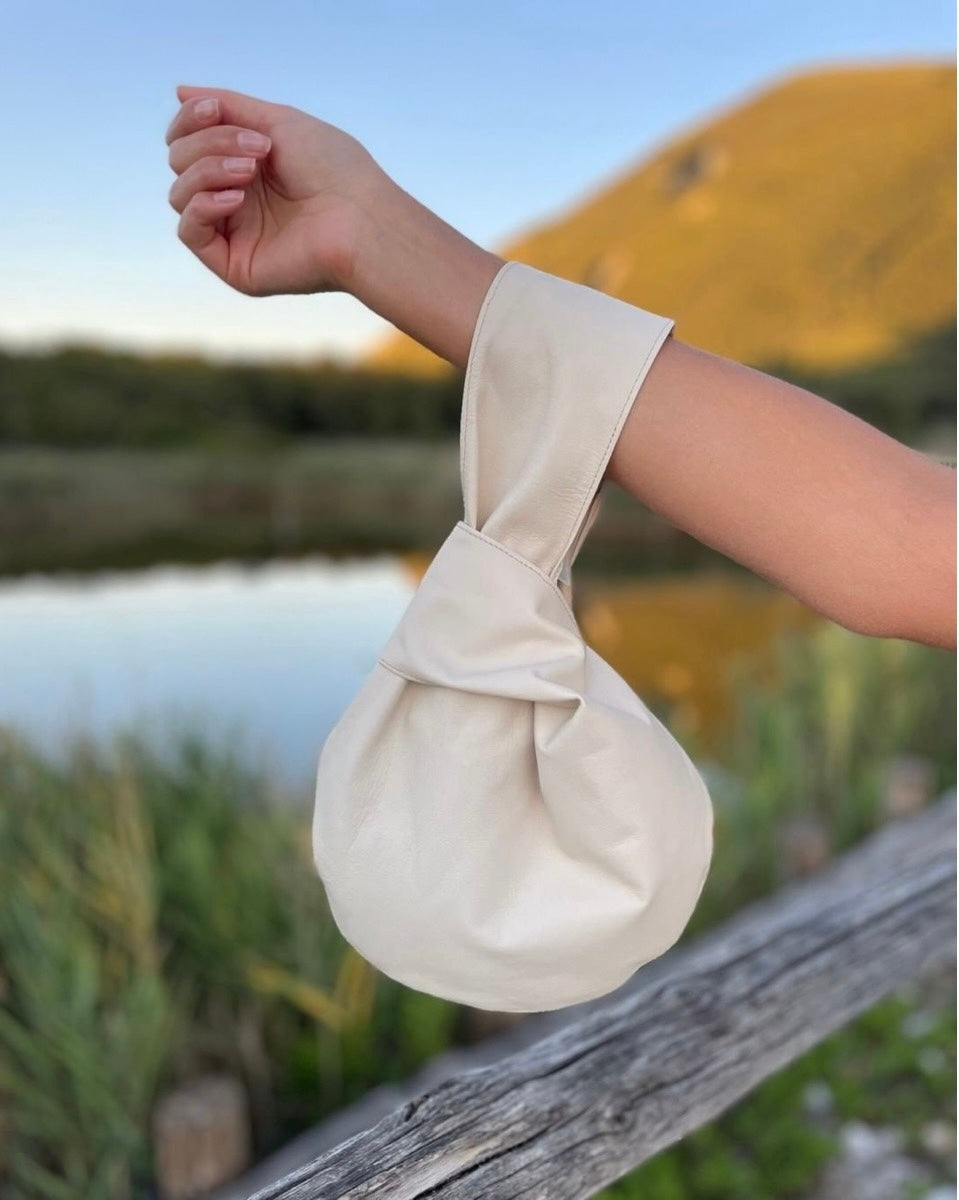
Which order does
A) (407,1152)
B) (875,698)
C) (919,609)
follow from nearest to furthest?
(919,609) < (407,1152) < (875,698)

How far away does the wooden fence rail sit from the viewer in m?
0.73

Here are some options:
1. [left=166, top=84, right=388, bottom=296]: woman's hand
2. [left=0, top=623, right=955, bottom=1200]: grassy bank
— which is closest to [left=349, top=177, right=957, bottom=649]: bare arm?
[left=166, top=84, right=388, bottom=296]: woman's hand

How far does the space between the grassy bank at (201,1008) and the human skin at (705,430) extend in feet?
4.48

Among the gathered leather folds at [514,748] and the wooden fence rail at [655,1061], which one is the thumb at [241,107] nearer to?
the gathered leather folds at [514,748]

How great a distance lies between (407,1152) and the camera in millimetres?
711

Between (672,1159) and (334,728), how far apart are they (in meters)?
1.50

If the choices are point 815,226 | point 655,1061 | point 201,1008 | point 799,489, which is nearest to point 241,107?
point 799,489

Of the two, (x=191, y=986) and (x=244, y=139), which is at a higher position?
(x=244, y=139)

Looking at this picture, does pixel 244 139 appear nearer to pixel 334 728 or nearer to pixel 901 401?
pixel 334 728

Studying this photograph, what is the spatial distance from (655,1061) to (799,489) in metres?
0.65

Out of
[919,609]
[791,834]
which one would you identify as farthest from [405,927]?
[791,834]

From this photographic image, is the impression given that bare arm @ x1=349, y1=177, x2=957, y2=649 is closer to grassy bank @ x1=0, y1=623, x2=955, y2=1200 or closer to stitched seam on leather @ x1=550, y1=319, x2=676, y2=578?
stitched seam on leather @ x1=550, y1=319, x2=676, y2=578

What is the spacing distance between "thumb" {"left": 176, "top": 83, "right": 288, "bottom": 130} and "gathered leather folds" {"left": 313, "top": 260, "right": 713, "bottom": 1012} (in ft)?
0.56

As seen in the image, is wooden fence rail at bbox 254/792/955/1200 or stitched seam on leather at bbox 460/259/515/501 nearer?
stitched seam on leather at bbox 460/259/515/501
